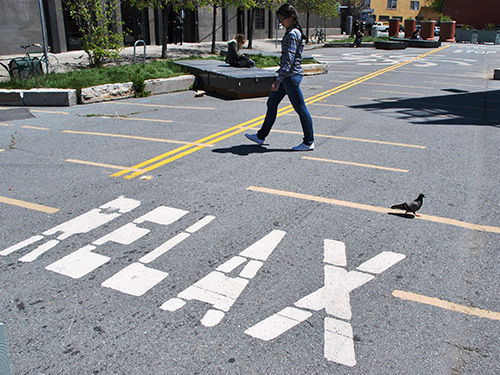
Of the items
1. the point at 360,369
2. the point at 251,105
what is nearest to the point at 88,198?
the point at 360,369

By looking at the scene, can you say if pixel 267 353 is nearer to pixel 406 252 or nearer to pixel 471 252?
pixel 406 252

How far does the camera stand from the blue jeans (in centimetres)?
709

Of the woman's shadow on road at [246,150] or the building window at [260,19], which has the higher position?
the building window at [260,19]

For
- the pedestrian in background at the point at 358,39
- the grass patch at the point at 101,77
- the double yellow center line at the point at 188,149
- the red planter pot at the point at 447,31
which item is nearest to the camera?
the double yellow center line at the point at 188,149

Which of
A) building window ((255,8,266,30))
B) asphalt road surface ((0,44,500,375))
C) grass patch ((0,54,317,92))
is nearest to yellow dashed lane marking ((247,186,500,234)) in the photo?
asphalt road surface ((0,44,500,375))

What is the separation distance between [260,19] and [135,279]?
129 ft

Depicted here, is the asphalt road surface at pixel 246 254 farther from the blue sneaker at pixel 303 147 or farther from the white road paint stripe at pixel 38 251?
the blue sneaker at pixel 303 147

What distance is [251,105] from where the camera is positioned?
11.7 metres

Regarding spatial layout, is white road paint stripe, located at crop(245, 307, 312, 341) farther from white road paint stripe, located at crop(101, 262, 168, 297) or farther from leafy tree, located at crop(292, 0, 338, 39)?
leafy tree, located at crop(292, 0, 338, 39)

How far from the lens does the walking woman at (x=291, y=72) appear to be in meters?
6.85

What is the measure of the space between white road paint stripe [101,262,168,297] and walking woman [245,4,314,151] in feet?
12.8

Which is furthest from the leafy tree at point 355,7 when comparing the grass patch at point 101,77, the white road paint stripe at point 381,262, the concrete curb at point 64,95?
the white road paint stripe at point 381,262

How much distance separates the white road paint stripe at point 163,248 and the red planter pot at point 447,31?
161ft

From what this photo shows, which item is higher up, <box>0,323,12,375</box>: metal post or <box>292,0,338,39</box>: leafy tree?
<box>292,0,338,39</box>: leafy tree
